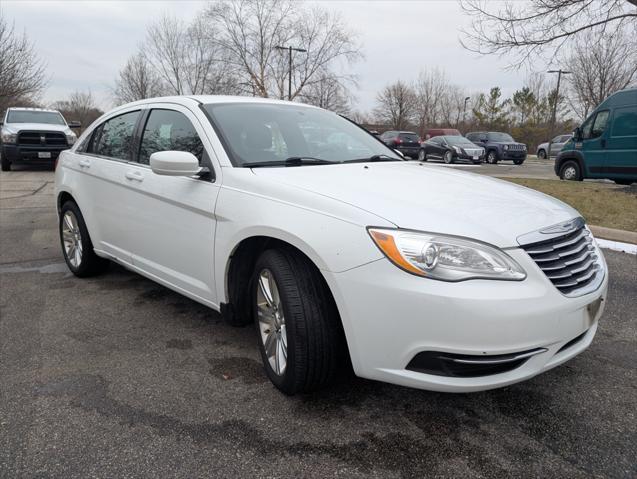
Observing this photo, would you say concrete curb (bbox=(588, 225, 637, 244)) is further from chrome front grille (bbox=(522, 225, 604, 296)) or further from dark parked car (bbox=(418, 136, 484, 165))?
dark parked car (bbox=(418, 136, 484, 165))

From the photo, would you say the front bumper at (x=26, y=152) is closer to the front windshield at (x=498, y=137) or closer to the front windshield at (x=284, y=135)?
the front windshield at (x=284, y=135)

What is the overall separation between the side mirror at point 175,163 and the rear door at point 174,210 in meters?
0.11

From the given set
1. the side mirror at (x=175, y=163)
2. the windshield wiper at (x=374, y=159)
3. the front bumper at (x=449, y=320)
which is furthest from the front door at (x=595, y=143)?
the side mirror at (x=175, y=163)

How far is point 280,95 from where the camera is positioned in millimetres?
36250

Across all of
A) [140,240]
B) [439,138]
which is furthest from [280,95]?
[140,240]

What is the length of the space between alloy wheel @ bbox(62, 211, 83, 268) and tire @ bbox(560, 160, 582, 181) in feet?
38.5

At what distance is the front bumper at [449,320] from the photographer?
1905mm

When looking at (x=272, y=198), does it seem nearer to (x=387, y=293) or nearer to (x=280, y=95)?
(x=387, y=293)

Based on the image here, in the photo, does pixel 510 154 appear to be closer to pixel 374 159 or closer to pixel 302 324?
pixel 374 159

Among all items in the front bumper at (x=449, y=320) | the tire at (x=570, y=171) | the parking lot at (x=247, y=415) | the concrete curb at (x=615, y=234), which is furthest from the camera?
the tire at (x=570, y=171)

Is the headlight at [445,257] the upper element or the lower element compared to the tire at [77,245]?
upper

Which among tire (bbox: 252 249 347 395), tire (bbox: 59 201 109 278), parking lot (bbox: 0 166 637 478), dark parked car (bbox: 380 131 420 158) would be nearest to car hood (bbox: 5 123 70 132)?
tire (bbox: 59 201 109 278)

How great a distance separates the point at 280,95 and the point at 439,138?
16788 millimetres

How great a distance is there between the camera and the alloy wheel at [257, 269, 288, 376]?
8.07 feet
